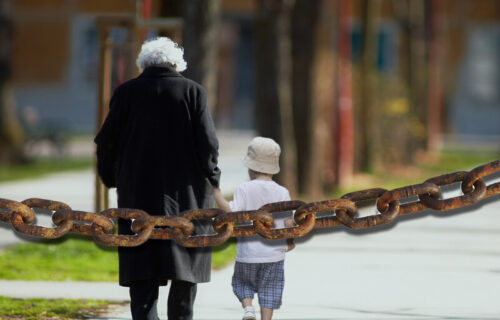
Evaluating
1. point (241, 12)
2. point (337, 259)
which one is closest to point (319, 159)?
point (337, 259)

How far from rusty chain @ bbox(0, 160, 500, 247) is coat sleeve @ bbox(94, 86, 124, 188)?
0.57 metres

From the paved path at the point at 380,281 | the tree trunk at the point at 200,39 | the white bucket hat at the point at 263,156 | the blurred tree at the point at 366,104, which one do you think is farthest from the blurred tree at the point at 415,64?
the white bucket hat at the point at 263,156

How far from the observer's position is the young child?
569cm

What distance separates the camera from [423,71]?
→ 26.3 meters

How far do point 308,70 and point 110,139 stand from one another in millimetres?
10243

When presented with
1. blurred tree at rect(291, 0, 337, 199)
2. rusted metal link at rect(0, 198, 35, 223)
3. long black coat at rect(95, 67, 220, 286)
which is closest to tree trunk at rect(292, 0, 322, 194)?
blurred tree at rect(291, 0, 337, 199)

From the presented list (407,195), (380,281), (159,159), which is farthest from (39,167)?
(407,195)

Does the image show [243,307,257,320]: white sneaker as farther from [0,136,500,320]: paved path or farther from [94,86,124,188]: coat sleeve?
[94,86,124,188]: coat sleeve

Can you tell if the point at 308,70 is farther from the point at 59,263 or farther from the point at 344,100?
the point at 59,263

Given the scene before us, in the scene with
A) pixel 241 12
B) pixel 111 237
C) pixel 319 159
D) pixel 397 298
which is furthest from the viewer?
pixel 241 12

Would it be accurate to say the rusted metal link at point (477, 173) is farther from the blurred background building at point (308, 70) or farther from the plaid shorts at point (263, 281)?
the blurred background building at point (308, 70)

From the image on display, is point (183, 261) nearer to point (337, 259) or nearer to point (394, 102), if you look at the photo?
point (337, 259)

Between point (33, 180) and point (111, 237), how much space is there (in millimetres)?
14627

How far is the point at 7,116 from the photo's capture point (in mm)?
23047
